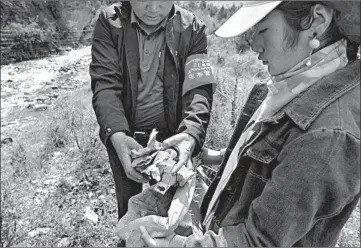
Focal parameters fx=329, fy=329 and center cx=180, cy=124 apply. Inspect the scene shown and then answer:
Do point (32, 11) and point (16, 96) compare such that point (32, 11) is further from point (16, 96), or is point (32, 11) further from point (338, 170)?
point (338, 170)

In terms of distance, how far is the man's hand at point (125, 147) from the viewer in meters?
1.92

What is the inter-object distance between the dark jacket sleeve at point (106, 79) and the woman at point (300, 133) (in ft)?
2.67

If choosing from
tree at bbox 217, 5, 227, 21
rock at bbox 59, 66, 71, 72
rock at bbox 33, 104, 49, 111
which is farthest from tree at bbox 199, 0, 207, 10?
rock at bbox 33, 104, 49, 111

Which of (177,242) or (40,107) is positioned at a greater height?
(177,242)

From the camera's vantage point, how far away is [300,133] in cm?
110

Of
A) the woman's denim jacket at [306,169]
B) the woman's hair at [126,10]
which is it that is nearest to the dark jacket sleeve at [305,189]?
the woman's denim jacket at [306,169]

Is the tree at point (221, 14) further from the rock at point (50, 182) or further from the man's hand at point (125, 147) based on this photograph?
the man's hand at point (125, 147)

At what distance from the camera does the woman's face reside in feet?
3.92

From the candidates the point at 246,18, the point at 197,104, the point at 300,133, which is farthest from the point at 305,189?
the point at 197,104

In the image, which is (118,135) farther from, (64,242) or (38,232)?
(38,232)

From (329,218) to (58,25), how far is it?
31.6 feet

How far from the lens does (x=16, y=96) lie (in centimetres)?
674

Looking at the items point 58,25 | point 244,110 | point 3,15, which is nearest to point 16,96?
point 58,25

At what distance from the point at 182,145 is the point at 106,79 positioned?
61 cm
